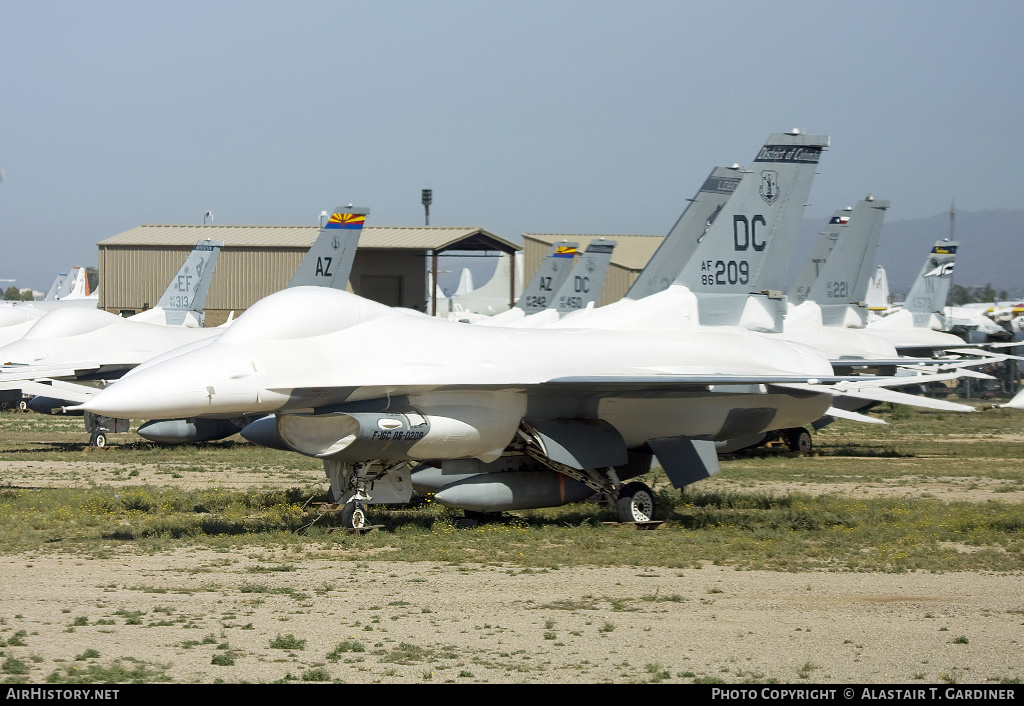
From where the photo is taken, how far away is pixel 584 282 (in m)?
36.7

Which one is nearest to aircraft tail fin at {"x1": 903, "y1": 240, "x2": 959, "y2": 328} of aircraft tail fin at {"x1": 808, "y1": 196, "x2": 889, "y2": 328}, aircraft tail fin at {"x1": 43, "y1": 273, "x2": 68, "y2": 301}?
aircraft tail fin at {"x1": 808, "y1": 196, "x2": 889, "y2": 328}

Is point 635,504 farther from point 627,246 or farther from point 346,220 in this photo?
point 627,246

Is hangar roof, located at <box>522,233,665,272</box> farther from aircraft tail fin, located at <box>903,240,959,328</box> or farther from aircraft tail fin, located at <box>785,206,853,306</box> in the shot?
aircraft tail fin, located at <box>785,206,853,306</box>

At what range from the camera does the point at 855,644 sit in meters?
9.24

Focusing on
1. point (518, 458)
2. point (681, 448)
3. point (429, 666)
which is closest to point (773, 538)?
point (681, 448)

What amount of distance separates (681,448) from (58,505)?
386 inches

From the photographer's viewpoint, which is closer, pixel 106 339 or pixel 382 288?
pixel 106 339

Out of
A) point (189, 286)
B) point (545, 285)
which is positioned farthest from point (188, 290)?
point (545, 285)

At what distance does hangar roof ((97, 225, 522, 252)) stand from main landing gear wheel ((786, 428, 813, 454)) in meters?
31.1

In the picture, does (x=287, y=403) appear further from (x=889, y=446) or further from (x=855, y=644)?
(x=889, y=446)

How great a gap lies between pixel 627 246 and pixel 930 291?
98.4 feet

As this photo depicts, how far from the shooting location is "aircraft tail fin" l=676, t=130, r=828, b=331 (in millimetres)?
19781

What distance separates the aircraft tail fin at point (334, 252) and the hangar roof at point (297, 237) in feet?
93.9

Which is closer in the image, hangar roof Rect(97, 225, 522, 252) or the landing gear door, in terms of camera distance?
the landing gear door
